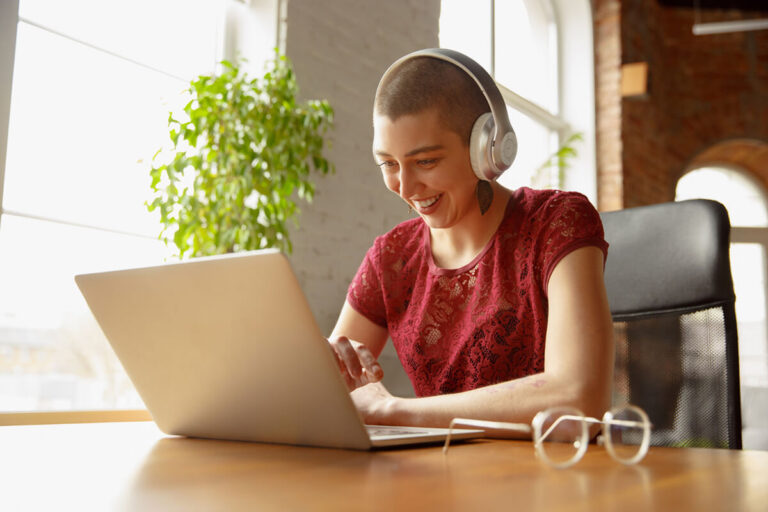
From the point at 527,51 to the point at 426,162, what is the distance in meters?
4.40

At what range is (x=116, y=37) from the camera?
2662 millimetres

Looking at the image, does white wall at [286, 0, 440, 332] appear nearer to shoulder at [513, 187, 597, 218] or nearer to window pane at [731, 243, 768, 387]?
shoulder at [513, 187, 597, 218]

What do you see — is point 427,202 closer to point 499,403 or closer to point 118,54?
point 499,403

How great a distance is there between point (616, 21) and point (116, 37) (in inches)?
170

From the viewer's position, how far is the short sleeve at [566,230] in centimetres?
129

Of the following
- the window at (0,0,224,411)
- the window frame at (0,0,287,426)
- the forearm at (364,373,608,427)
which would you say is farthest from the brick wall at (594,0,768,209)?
→ the forearm at (364,373,608,427)

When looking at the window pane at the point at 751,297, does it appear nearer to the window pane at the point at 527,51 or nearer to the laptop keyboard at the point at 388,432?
the window pane at the point at 527,51

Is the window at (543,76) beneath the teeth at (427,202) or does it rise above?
above

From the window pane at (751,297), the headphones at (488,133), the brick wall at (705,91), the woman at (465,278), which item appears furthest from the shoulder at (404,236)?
the window pane at (751,297)

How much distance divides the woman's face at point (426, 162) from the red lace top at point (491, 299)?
0.12m

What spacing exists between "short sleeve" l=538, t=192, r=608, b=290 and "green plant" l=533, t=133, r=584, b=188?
334 cm

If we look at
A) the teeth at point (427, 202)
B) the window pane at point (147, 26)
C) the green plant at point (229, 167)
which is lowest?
the teeth at point (427, 202)

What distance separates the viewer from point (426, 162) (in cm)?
140

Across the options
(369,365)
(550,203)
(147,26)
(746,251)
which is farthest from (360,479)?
(746,251)
